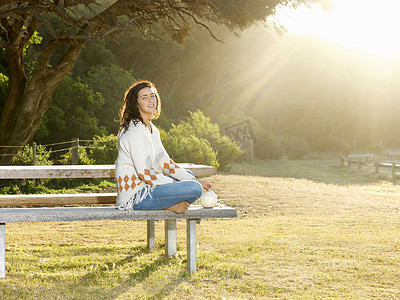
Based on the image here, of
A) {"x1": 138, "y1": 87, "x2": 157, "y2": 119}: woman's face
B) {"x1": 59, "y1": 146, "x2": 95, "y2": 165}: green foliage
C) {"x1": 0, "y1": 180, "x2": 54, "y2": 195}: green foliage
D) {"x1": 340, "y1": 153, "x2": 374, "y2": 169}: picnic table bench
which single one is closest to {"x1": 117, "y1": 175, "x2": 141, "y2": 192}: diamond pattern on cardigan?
{"x1": 138, "y1": 87, "x2": 157, "y2": 119}: woman's face

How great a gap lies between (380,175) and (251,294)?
59.3 ft

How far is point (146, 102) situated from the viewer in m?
5.00

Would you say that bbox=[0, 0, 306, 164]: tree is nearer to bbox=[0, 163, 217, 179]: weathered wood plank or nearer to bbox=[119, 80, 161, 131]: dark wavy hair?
bbox=[0, 163, 217, 179]: weathered wood plank

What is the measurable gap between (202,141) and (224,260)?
1225 centimetres

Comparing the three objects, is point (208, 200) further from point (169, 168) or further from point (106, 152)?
point (106, 152)

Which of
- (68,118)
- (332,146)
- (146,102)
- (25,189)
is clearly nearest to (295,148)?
(332,146)

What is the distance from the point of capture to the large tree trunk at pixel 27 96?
1222 cm

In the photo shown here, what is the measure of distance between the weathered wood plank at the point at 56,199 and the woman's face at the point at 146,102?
51.5 inches

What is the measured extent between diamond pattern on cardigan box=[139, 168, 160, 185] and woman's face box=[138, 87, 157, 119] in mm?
520

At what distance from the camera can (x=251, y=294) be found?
4.59m

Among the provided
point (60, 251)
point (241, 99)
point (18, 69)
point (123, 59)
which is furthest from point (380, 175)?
point (241, 99)

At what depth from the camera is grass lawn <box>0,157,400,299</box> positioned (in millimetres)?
4680

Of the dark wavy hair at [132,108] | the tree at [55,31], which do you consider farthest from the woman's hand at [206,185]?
the tree at [55,31]

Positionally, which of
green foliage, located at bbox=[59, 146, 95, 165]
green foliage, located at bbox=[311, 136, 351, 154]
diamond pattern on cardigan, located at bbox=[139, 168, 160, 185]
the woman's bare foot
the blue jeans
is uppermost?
green foliage, located at bbox=[311, 136, 351, 154]
